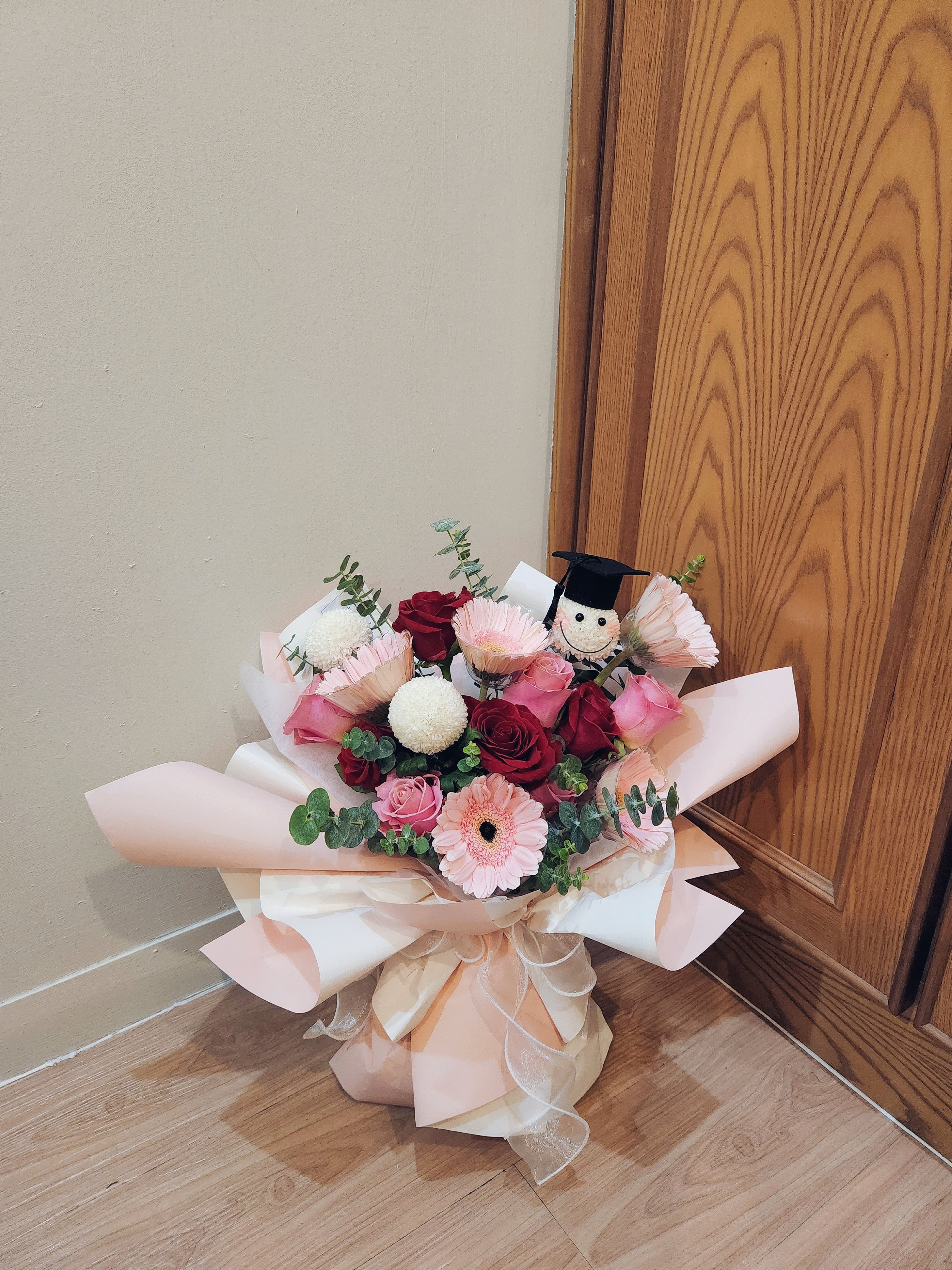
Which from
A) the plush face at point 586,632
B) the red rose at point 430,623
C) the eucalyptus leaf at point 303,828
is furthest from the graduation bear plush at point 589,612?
the eucalyptus leaf at point 303,828

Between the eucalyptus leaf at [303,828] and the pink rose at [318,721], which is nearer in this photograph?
the eucalyptus leaf at [303,828]

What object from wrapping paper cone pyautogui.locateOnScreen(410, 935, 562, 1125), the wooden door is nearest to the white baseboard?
wrapping paper cone pyautogui.locateOnScreen(410, 935, 562, 1125)

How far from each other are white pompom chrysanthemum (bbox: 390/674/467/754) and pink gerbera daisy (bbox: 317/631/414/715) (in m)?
0.03

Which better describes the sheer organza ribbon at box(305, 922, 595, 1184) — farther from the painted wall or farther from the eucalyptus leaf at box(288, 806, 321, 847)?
the painted wall

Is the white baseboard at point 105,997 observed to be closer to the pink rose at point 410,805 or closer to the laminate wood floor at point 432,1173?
the laminate wood floor at point 432,1173

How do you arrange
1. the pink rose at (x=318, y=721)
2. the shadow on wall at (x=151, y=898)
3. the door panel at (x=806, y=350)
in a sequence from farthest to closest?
the shadow on wall at (x=151, y=898) < the pink rose at (x=318, y=721) < the door panel at (x=806, y=350)

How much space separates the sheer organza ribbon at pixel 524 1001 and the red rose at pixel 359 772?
0.54 feet

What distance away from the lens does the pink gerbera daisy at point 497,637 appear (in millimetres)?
692

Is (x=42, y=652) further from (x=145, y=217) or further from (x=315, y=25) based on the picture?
(x=315, y=25)

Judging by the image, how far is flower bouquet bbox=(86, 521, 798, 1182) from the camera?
0.66 metres

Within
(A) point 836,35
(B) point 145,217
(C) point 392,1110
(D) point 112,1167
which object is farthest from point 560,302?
(D) point 112,1167

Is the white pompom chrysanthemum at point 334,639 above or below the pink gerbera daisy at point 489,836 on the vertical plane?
above

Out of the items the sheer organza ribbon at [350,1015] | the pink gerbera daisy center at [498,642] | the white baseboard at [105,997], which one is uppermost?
the pink gerbera daisy center at [498,642]

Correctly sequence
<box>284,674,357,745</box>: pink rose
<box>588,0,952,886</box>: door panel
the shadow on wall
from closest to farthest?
<box>588,0,952,886</box>: door panel < <box>284,674,357,745</box>: pink rose < the shadow on wall
